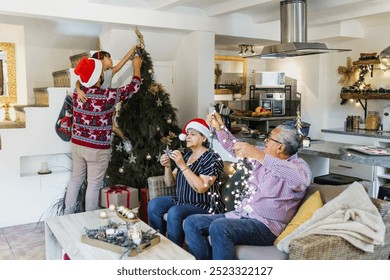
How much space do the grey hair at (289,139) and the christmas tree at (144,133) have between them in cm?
151

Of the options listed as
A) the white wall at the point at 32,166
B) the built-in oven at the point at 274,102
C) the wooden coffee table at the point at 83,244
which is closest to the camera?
the wooden coffee table at the point at 83,244

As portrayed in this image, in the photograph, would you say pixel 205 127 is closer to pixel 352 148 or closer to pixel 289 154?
pixel 289 154

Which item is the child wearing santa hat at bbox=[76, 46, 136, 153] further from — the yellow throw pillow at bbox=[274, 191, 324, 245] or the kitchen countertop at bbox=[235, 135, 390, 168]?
the yellow throw pillow at bbox=[274, 191, 324, 245]

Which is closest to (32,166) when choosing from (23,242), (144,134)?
(23,242)

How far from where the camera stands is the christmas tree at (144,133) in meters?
3.64

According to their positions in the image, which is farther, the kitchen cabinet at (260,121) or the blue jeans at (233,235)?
the kitchen cabinet at (260,121)

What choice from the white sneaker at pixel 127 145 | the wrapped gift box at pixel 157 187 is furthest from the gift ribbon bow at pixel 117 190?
the wrapped gift box at pixel 157 187

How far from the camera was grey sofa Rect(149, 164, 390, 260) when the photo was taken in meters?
1.81

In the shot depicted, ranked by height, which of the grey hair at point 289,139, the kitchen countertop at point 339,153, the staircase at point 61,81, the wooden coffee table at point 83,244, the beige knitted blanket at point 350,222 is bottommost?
the wooden coffee table at point 83,244

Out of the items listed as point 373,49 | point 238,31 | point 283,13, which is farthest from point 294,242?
point 373,49

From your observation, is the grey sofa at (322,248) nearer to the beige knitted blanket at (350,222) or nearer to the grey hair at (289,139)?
the beige knitted blanket at (350,222)

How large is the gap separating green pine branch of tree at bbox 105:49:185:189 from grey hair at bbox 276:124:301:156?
5.11 feet

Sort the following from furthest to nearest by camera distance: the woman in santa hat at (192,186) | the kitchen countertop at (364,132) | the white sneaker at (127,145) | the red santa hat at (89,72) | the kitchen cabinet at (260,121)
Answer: the kitchen cabinet at (260,121), the kitchen countertop at (364,132), the white sneaker at (127,145), the red santa hat at (89,72), the woman in santa hat at (192,186)

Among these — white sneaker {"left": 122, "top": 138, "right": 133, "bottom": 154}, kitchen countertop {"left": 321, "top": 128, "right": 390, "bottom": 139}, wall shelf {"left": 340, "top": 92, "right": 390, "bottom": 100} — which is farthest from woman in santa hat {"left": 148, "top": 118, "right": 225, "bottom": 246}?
wall shelf {"left": 340, "top": 92, "right": 390, "bottom": 100}
